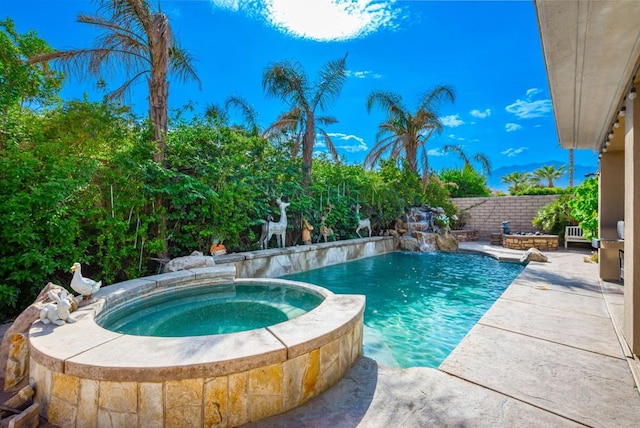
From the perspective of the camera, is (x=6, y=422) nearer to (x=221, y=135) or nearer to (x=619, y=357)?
(x=619, y=357)

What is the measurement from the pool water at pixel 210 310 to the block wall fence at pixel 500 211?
13.8 meters

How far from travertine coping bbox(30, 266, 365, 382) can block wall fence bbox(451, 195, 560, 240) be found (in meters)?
14.5

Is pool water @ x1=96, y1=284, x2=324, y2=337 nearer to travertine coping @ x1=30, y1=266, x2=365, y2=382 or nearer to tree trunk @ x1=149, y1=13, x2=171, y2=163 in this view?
travertine coping @ x1=30, y1=266, x2=365, y2=382

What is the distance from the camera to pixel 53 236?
10.7 feet

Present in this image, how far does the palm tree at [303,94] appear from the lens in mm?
8656

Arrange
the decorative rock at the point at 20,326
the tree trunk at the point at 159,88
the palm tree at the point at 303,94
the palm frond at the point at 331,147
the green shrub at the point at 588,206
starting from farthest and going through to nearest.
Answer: the palm frond at the point at 331,147
the palm tree at the point at 303,94
the green shrub at the point at 588,206
the tree trunk at the point at 159,88
the decorative rock at the point at 20,326

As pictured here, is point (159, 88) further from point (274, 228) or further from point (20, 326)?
point (20, 326)

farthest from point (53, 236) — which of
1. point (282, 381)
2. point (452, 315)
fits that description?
point (452, 315)

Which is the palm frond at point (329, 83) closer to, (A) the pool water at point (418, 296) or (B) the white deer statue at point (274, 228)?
(B) the white deer statue at point (274, 228)

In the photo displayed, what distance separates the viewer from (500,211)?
14078mm

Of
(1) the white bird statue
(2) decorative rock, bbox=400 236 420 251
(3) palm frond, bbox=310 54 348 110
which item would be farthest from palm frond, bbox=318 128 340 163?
(1) the white bird statue

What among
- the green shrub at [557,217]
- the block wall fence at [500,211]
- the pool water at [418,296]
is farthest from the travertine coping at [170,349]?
the block wall fence at [500,211]

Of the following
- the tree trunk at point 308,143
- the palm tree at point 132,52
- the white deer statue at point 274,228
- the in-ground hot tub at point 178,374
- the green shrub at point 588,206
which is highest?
the palm tree at point 132,52

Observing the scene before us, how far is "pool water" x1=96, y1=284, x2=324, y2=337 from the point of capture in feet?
9.04
